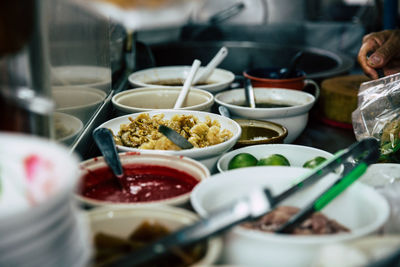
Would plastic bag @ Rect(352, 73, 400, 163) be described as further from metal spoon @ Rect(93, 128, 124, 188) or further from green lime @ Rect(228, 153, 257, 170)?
metal spoon @ Rect(93, 128, 124, 188)

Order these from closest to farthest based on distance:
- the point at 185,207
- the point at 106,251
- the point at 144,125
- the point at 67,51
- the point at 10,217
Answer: the point at 10,217
the point at 106,251
the point at 185,207
the point at 67,51
the point at 144,125

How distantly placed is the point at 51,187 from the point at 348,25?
4.17 metres

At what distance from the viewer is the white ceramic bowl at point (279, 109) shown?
77.0 inches

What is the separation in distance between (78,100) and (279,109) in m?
0.92

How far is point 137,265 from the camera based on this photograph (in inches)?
32.7

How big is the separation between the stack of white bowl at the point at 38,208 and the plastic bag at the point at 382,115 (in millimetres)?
1437

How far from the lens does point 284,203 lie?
122 centimetres

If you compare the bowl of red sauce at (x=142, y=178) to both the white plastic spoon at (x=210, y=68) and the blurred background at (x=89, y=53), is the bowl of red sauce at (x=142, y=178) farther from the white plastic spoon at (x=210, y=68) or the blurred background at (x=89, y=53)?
the white plastic spoon at (x=210, y=68)

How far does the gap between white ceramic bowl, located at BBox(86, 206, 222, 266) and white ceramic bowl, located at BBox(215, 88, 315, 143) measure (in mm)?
1037

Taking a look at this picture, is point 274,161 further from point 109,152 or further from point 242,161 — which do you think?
point 109,152

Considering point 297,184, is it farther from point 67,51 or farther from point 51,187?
point 67,51

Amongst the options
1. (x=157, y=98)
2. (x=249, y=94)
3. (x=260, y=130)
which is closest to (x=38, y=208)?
(x=260, y=130)

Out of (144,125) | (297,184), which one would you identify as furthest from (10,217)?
(144,125)

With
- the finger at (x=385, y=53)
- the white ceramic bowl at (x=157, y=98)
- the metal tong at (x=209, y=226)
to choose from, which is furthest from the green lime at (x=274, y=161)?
the finger at (x=385, y=53)
